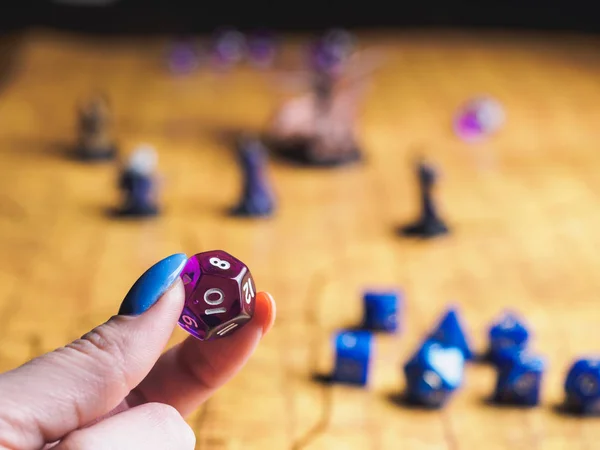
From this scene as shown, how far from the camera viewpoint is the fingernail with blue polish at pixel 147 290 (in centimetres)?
70

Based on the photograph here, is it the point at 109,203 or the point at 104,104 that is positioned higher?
the point at 104,104

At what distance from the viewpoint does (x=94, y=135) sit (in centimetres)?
193

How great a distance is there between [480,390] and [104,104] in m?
1.16

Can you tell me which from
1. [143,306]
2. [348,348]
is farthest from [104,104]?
[143,306]

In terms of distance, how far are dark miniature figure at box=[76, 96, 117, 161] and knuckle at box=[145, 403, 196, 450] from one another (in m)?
1.27

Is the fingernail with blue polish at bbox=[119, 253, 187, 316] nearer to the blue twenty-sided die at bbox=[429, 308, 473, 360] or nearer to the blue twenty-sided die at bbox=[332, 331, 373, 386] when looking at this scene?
the blue twenty-sided die at bbox=[332, 331, 373, 386]

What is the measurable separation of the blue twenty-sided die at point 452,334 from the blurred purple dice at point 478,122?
3.08 feet

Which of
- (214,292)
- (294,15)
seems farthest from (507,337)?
(294,15)

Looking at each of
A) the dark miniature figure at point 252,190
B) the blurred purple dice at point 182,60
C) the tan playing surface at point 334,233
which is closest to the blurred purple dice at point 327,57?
the tan playing surface at point 334,233

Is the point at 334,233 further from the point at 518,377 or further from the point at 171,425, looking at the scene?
the point at 171,425

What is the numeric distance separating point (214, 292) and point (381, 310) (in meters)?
0.57

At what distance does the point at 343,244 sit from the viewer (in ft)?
5.17

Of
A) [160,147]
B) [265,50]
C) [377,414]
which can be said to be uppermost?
[265,50]

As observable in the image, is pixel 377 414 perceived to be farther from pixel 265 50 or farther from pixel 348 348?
pixel 265 50
